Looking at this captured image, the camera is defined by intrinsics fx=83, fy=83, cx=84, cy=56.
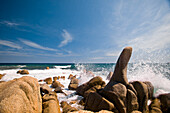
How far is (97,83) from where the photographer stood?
5.72 meters

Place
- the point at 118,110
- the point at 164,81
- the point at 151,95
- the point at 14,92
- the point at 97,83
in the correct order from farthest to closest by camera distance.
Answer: the point at 164,81, the point at 97,83, the point at 151,95, the point at 118,110, the point at 14,92

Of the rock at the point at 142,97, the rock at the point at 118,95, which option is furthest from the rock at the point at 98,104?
the rock at the point at 142,97

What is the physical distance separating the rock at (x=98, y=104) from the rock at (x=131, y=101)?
706 mm

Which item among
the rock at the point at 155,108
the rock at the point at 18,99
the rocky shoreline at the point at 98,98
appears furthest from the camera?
the rock at the point at 155,108

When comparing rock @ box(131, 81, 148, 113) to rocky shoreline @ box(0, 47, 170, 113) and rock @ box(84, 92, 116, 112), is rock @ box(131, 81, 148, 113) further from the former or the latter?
rock @ box(84, 92, 116, 112)

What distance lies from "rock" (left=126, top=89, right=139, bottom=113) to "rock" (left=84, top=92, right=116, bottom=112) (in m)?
0.71

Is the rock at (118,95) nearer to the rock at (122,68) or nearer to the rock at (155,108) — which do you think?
the rock at (122,68)

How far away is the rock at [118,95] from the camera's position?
323cm

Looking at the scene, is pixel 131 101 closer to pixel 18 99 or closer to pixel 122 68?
pixel 122 68

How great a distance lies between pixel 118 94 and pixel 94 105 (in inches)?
42.0

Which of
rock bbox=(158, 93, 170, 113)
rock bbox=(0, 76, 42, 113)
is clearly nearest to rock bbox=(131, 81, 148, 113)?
rock bbox=(158, 93, 170, 113)

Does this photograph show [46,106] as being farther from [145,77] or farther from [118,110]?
[145,77]

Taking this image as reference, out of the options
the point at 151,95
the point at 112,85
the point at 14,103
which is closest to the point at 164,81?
the point at 151,95

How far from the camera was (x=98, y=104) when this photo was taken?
128 inches
